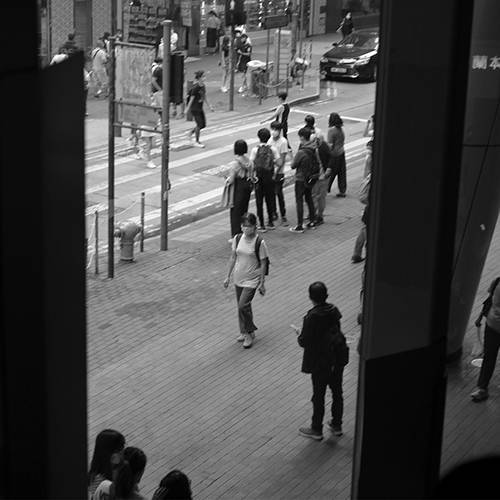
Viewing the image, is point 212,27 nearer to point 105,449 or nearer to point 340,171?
point 340,171

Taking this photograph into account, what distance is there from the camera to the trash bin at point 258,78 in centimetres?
3031

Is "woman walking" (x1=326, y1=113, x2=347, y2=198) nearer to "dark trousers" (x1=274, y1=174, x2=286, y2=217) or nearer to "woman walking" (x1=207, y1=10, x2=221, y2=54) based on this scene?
"dark trousers" (x1=274, y1=174, x2=286, y2=217)

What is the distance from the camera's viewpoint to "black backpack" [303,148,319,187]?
56.3 ft

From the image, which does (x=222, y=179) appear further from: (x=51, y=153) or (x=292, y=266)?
(x=51, y=153)

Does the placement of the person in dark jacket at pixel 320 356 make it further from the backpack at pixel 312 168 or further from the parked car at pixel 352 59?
the parked car at pixel 352 59

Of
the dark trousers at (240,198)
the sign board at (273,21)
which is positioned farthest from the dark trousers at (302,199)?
the sign board at (273,21)

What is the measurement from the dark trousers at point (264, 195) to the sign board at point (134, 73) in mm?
2854

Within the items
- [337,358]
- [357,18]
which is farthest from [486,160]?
[357,18]

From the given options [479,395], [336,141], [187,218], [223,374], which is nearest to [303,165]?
[336,141]

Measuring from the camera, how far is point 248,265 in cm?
1254

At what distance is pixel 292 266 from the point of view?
1630cm

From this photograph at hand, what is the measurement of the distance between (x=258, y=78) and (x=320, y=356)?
20911mm

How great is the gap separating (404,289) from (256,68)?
2573 cm

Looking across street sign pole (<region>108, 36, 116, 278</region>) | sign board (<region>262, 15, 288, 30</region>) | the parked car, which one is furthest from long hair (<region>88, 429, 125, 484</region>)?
the parked car
